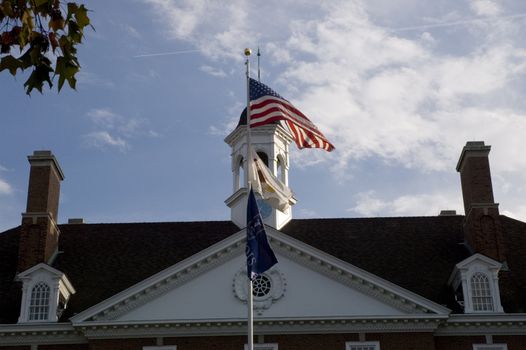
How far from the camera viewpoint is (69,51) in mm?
9117

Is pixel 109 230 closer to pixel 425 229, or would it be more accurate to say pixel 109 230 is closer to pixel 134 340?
pixel 134 340

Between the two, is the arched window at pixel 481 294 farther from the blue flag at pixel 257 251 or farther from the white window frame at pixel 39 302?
→ the white window frame at pixel 39 302

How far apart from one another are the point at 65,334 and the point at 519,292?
1368 cm

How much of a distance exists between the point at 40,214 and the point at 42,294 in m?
3.69

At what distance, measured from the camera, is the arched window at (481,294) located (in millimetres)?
28766

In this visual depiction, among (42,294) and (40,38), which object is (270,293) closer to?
(42,294)

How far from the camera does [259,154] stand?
3541 cm

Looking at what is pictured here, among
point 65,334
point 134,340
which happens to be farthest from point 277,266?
point 65,334

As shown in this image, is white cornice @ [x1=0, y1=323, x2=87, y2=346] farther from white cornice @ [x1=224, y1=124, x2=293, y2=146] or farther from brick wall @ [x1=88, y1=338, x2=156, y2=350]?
white cornice @ [x1=224, y1=124, x2=293, y2=146]

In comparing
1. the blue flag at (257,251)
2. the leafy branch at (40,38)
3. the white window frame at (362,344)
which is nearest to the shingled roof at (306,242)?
the white window frame at (362,344)

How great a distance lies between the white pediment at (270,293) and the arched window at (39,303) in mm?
1422

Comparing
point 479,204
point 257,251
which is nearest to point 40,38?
point 257,251

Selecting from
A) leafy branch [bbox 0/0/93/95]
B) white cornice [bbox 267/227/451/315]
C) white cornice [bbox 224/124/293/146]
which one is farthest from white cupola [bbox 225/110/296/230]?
leafy branch [bbox 0/0/93/95]

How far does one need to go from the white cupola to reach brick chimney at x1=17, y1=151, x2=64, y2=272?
20.2 ft
